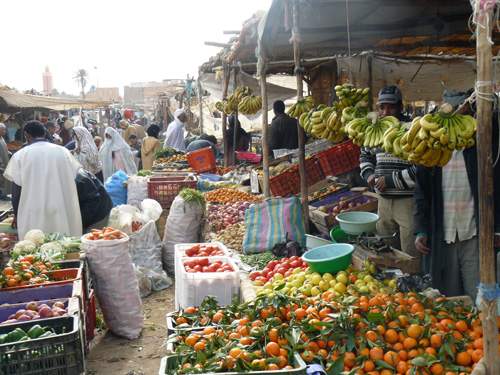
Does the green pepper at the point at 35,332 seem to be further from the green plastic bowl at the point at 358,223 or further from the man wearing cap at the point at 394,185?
the man wearing cap at the point at 394,185

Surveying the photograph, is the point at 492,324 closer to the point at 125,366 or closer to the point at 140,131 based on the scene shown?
the point at 125,366

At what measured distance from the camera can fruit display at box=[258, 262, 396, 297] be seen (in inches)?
138

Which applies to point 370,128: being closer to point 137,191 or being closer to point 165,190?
point 165,190

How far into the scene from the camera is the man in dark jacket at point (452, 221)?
3871mm

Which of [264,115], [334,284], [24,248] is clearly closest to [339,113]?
[334,284]

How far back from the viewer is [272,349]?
266 cm

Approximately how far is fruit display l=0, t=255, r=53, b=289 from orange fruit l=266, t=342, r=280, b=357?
2309mm

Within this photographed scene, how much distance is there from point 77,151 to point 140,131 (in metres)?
8.13

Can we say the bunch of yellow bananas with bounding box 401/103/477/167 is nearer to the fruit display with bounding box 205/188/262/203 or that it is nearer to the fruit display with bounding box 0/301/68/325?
the fruit display with bounding box 0/301/68/325

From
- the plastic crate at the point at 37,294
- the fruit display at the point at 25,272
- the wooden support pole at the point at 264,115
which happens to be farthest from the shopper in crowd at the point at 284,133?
the plastic crate at the point at 37,294

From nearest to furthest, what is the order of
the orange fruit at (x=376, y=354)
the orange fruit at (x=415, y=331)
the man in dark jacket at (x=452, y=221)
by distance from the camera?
the orange fruit at (x=376, y=354) → the orange fruit at (x=415, y=331) → the man in dark jacket at (x=452, y=221)

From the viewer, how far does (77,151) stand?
9594 millimetres

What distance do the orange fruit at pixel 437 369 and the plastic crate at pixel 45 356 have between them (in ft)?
6.48

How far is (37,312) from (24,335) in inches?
21.8
